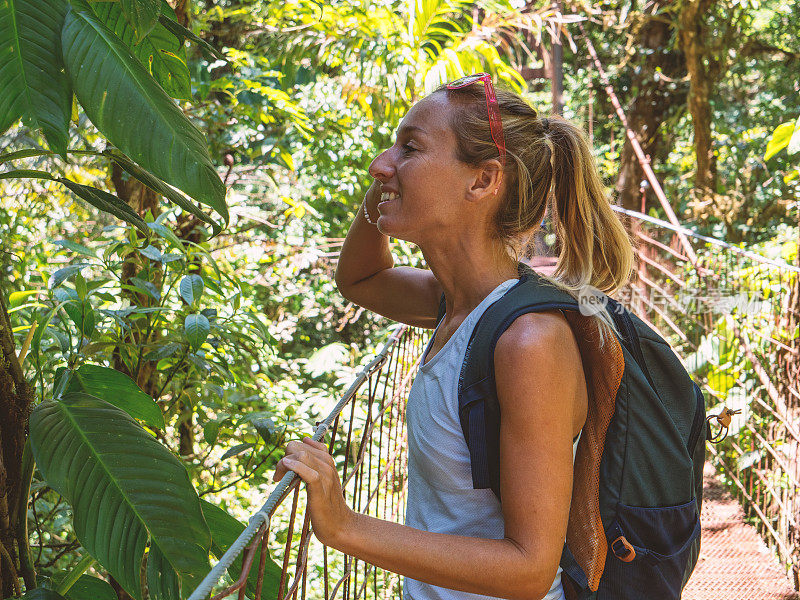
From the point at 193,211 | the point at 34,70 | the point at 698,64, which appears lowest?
the point at 193,211

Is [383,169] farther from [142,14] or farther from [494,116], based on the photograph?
[142,14]

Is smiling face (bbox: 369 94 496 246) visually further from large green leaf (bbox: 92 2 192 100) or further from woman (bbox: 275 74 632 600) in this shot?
large green leaf (bbox: 92 2 192 100)

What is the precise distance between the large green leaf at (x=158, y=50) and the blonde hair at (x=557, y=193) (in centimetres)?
47

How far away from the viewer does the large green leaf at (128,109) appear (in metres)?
0.91

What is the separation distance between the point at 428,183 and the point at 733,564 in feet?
7.46

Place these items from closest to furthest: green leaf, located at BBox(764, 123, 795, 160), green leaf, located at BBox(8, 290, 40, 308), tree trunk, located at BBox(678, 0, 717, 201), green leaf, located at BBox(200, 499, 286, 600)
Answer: green leaf, located at BBox(200, 499, 286, 600) → green leaf, located at BBox(8, 290, 40, 308) → green leaf, located at BBox(764, 123, 795, 160) → tree trunk, located at BBox(678, 0, 717, 201)

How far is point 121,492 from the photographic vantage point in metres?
0.98

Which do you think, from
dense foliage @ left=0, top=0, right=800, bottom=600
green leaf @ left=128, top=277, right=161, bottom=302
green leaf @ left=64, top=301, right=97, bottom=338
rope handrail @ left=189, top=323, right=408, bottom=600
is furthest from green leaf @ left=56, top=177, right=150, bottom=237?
green leaf @ left=128, top=277, right=161, bottom=302

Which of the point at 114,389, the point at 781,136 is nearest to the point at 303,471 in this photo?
the point at 114,389

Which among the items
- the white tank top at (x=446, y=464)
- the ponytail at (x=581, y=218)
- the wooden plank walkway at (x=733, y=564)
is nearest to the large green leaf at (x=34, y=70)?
the white tank top at (x=446, y=464)

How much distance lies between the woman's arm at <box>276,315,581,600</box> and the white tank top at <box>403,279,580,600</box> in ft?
0.36

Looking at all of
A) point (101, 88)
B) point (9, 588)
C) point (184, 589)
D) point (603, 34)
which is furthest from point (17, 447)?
point (603, 34)

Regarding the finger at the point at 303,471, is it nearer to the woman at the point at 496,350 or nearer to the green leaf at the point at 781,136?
the woman at the point at 496,350

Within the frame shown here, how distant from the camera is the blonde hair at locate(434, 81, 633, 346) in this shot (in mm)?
1091
